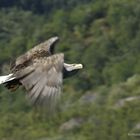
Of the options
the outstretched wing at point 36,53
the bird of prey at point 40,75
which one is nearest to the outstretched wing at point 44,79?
the bird of prey at point 40,75

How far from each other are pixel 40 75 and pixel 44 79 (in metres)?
0.11

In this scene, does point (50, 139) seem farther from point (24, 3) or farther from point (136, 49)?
point (24, 3)

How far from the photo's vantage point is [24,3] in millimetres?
84375

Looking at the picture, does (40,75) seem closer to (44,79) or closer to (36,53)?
(44,79)

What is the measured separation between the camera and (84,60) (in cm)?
6550

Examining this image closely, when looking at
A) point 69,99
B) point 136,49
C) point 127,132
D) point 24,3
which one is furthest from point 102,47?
point 127,132

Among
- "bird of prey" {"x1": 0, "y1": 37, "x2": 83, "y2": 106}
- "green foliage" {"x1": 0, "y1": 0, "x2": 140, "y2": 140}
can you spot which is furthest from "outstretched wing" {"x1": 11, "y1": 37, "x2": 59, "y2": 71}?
"green foliage" {"x1": 0, "y1": 0, "x2": 140, "y2": 140}

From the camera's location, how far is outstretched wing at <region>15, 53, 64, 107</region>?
1200cm

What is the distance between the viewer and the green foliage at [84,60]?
161 ft

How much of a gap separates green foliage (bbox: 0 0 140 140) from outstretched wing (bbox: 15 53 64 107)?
84.5 feet

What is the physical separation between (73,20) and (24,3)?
30.0 feet

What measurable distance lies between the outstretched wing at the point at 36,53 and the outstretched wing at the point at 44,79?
0.34 metres

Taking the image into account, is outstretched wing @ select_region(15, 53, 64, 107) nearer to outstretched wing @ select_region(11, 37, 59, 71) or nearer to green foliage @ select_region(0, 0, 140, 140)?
outstretched wing @ select_region(11, 37, 59, 71)

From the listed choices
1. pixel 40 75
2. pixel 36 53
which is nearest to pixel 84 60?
pixel 36 53
